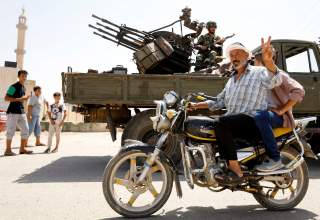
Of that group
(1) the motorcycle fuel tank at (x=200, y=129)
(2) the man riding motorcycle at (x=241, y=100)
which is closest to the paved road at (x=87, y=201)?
(2) the man riding motorcycle at (x=241, y=100)

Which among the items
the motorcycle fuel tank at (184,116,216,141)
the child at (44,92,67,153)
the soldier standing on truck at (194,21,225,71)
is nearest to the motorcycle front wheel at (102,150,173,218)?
the motorcycle fuel tank at (184,116,216,141)

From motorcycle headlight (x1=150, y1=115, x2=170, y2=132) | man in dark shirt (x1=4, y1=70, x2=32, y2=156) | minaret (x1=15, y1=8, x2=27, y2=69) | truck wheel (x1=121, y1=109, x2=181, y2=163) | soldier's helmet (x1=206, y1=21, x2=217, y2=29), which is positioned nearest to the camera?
motorcycle headlight (x1=150, y1=115, x2=170, y2=132)

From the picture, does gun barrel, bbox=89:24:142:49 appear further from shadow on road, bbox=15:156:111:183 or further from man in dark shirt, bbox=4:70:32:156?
shadow on road, bbox=15:156:111:183

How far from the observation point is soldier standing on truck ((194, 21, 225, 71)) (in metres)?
7.99

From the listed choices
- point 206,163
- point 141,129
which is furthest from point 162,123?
point 141,129

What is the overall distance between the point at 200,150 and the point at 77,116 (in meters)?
24.8

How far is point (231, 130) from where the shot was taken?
3354 millimetres

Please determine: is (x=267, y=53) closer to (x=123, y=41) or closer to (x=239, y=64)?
(x=239, y=64)

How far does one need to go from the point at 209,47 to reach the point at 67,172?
4140mm

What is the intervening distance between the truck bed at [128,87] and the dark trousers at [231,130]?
3010mm

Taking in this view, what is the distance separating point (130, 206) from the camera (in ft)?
11.1

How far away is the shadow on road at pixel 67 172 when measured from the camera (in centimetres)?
542

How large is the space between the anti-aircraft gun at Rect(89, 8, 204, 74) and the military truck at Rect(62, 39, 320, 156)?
1121 millimetres

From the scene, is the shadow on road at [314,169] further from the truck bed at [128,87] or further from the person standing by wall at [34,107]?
the person standing by wall at [34,107]
